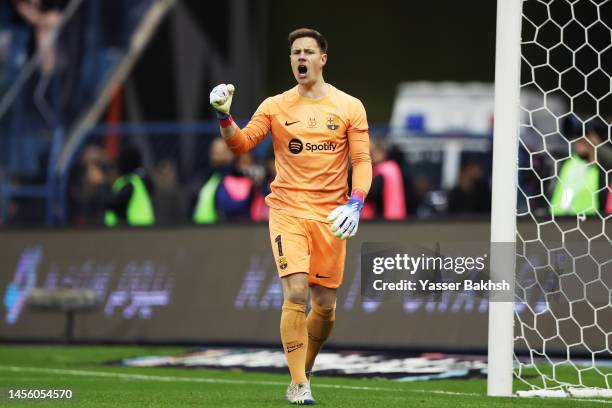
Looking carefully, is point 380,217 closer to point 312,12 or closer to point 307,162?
point 307,162

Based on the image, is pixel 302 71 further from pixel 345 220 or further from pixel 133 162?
pixel 133 162

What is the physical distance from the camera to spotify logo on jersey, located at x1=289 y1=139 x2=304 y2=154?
986 cm

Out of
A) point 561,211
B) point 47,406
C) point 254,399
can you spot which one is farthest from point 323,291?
point 561,211

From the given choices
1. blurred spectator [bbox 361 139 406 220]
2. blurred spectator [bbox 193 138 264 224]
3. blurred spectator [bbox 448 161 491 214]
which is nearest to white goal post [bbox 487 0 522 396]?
blurred spectator [bbox 361 139 406 220]

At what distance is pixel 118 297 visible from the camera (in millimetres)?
15797

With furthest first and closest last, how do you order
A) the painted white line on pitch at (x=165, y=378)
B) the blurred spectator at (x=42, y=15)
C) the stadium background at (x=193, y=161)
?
1. the blurred spectator at (x=42, y=15)
2. the stadium background at (x=193, y=161)
3. the painted white line on pitch at (x=165, y=378)

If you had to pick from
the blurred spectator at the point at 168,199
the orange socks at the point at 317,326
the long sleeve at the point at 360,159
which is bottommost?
the blurred spectator at the point at 168,199

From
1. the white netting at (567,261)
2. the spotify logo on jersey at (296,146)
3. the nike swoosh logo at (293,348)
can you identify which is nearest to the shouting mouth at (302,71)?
the spotify logo on jersey at (296,146)

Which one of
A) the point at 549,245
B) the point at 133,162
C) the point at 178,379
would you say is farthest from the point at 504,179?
the point at 133,162

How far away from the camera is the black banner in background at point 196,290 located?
1416cm

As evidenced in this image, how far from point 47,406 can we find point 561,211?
5.85 meters

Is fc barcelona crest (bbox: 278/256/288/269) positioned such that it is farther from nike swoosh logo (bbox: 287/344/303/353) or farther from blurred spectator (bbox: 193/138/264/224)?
blurred spectator (bbox: 193/138/264/224)

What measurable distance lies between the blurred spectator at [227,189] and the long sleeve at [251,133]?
6199 millimetres

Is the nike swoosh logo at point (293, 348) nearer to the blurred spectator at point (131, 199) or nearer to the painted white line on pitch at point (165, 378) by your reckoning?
the painted white line on pitch at point (165, 378)
